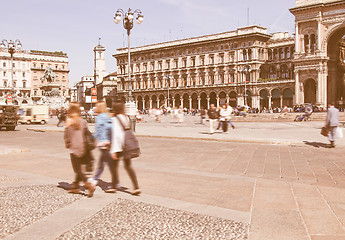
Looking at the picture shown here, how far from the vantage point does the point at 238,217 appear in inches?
197

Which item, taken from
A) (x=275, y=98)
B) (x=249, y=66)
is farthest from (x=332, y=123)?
(x=249, y=66)

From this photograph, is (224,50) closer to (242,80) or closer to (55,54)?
(242,80)

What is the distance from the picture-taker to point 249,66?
7256cm

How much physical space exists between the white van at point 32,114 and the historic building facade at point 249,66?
1189 cm

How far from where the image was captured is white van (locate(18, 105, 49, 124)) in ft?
123

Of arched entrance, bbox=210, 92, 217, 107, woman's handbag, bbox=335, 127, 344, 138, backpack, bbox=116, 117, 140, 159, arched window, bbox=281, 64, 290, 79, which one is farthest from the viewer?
arched entrance, bbox=210, 92, 217, 107

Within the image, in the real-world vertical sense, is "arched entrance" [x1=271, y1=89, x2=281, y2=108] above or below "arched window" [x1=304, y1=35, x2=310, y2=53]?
below

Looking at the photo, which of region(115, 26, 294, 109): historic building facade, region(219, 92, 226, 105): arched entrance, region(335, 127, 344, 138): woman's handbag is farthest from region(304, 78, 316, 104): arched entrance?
region(335, 127, 344, 138): woman's handbag

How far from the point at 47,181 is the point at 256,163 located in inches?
202

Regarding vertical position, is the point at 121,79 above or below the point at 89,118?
above

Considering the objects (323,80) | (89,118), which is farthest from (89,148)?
(323,80)

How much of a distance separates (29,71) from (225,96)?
56322mm

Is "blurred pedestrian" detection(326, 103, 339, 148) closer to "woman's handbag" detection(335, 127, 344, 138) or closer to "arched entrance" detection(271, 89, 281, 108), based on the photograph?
"woman's handbag" detection(335, 127, 344, 138)

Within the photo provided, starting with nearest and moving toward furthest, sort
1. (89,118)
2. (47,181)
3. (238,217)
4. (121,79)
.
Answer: (238,217) → (47,181) → (89,118) → (121,79)
